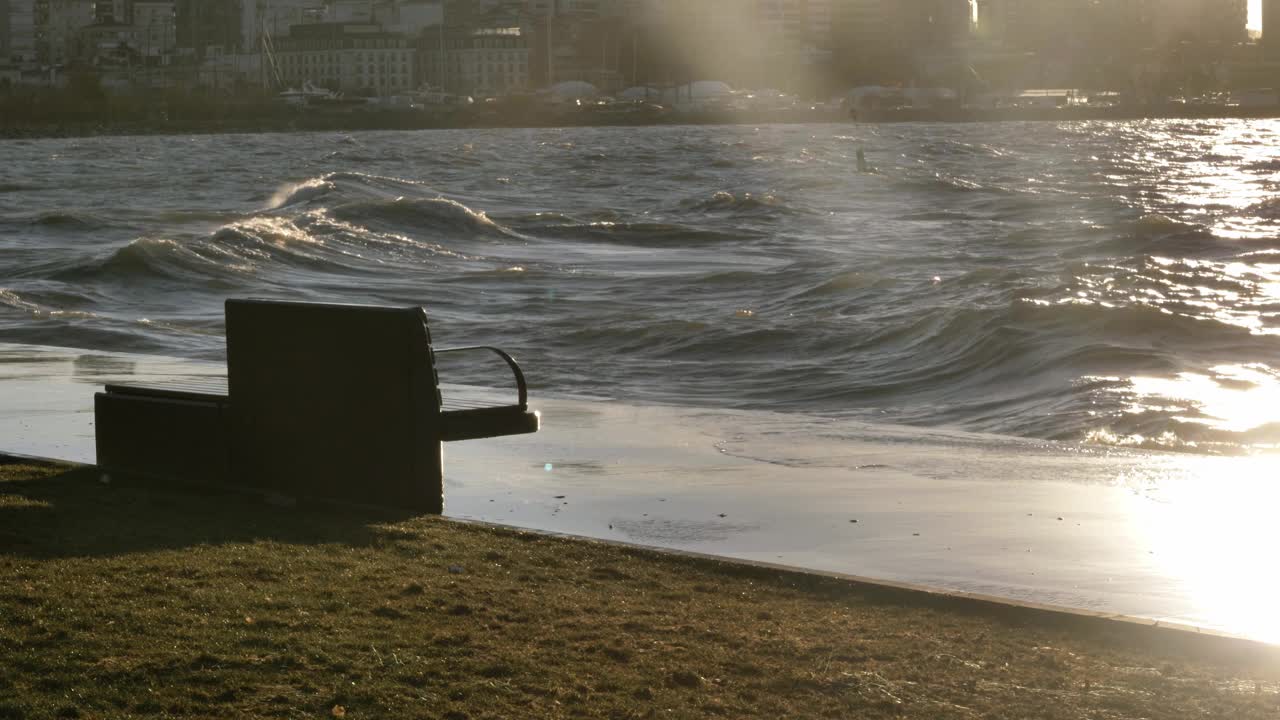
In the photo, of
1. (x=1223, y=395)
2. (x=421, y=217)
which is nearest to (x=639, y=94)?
(x=421, y=217)

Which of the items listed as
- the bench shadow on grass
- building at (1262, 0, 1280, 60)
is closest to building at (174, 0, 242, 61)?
building at (1262, 0, 1280, 60)

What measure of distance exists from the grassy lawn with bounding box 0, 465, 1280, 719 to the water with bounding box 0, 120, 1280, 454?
5178 mm

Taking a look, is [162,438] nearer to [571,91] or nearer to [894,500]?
[894,500]

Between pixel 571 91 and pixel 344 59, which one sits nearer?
pixel 571 91

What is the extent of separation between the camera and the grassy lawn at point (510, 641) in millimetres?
4523

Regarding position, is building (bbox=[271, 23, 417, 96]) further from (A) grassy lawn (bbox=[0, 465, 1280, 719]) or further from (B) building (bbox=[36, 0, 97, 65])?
(A) grassy lawn (bbox=[0, 465, 1280, 719])

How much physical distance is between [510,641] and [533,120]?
150094 millimetres

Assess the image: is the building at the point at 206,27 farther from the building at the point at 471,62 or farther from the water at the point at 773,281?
the water at the point at 773,281

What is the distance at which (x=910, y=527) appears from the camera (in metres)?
7.25

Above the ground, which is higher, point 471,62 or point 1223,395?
point 471,62

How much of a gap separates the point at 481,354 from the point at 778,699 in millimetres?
11556

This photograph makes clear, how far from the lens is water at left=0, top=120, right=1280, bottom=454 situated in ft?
45.1

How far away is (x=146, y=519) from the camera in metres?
6.81

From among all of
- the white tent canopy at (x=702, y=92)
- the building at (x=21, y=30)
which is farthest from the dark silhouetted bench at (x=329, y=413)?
the building at (x=21, y=30)
